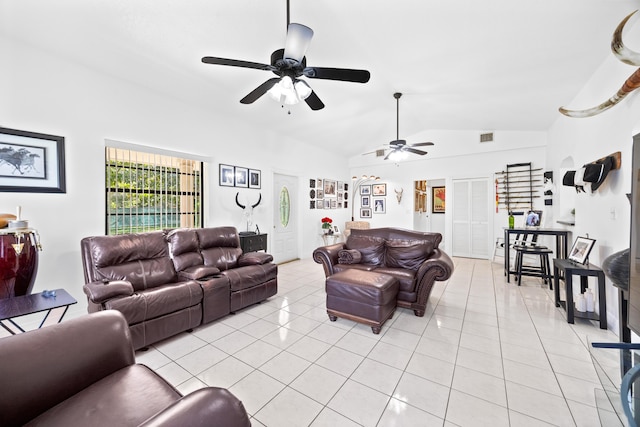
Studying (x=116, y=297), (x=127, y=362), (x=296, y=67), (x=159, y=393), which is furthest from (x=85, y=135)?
(x=159, y=393)

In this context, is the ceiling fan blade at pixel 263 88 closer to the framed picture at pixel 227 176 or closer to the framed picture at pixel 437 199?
the framed picture at pixel 227 176

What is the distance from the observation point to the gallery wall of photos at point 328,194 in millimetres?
6738

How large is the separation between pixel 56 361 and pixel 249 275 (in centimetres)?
207

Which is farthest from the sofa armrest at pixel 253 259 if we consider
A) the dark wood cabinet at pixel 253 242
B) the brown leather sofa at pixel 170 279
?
the dark wood cabinet at pixel 253 242

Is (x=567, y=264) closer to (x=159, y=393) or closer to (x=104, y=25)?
(x=159, y=393)

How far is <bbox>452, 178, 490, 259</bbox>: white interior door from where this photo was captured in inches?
247

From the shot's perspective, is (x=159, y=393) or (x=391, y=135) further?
(x=391, y=135)

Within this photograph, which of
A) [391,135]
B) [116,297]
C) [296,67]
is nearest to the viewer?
[296,67]

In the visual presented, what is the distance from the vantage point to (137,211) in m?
3.68

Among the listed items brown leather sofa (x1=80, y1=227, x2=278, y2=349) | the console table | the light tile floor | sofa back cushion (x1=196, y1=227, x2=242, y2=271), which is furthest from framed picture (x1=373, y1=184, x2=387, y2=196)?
the console table

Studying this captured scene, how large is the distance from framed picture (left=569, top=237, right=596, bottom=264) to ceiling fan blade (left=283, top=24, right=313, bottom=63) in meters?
3.52

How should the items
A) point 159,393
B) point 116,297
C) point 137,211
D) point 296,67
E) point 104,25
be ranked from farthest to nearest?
1. point 137,211
2. point 104,25
3. point 116,297
4. point 296,67
5. point 159,393

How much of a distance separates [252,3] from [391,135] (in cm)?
525

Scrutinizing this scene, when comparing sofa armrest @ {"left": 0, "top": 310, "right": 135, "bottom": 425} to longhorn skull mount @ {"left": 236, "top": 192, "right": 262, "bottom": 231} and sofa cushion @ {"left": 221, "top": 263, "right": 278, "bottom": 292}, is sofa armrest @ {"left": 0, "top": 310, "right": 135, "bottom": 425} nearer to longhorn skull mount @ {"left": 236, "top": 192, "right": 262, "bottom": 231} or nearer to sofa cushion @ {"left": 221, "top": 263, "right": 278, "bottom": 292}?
sofa cushion @ {"left": 221, "top": 263, "right": 278, "bottom": 292}
